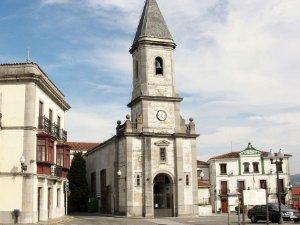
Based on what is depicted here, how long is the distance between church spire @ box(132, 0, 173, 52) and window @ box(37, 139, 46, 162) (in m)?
19.9

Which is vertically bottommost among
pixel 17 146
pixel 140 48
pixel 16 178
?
pixel 16 178

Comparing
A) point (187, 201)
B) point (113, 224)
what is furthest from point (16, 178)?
point (187, 201)

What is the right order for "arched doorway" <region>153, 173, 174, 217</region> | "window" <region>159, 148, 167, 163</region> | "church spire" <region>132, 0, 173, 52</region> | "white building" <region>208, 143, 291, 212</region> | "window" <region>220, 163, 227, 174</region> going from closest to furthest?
"arched doorway" <region>153, 173, 174, 217</region> → "window" <region>159, 148, 167, 163</region> → "church spire" <region>132, 0, 173, 52</region> → "white building" <region>208, 143, 291, 212</region> → "window" <region>220, 163, 227, 174</region>

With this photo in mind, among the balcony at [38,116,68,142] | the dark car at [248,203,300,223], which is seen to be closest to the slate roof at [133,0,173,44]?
the balcony at [38,116,68,142]

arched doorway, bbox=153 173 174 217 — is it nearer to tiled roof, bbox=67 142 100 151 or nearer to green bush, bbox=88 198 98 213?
green bush, bbox=88 198 98 213

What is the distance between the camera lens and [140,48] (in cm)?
5088

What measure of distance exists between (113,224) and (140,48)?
22.3 meters

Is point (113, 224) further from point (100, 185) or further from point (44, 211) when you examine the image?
point (100, 185)

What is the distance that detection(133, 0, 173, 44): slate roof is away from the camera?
168 ft

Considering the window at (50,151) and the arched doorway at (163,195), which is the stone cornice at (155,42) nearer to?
the arched doorway at (163,195)

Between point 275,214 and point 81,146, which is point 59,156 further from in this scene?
point 81,146

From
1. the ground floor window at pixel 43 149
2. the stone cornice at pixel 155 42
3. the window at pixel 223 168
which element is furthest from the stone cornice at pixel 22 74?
the window at pixel 223 168

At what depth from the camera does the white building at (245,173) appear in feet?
225

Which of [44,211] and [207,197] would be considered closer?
[44,211]
